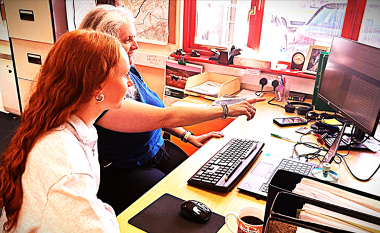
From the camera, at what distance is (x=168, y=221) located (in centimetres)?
92

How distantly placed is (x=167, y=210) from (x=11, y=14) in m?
3.01

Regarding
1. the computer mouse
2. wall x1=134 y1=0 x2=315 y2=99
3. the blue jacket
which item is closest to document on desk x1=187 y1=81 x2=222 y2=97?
wall x1=134 y1=0 x2=315 y2=99

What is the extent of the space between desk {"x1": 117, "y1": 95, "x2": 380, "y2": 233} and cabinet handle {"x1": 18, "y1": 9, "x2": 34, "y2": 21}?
2327 mm

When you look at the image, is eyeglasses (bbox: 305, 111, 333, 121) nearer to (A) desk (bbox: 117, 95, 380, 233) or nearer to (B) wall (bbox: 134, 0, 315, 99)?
(A) desk (bbox: 117, 95, 380, 233)

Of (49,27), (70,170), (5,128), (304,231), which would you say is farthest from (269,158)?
(5,128)

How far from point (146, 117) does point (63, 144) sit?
1.75 feet

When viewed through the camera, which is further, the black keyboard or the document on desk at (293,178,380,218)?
the black keyboard

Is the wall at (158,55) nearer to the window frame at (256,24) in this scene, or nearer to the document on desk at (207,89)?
the window frame at (256,24)

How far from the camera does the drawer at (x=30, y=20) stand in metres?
2.81

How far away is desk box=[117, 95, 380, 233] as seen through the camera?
1.01 m

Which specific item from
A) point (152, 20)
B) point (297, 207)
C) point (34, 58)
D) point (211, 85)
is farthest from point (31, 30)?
point (297, 207)

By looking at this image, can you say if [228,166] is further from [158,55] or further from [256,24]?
[158,55]

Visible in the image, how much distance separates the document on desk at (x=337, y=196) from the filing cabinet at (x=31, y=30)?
2.58 meters

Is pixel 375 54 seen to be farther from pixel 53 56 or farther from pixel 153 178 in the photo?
pixel 53 56
